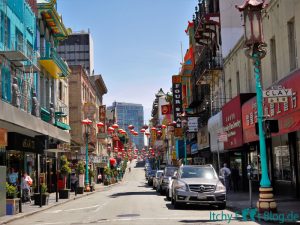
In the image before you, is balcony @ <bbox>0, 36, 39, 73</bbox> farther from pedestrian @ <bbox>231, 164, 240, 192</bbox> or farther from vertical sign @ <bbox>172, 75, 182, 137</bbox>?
vertical sign @ <bbox>172, 75, 182, 137</bbox>

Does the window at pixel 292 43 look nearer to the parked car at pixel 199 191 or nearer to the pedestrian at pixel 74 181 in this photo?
the parked car at pixel 199 191

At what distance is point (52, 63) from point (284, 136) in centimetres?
2127

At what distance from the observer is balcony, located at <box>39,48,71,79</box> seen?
3859 cm

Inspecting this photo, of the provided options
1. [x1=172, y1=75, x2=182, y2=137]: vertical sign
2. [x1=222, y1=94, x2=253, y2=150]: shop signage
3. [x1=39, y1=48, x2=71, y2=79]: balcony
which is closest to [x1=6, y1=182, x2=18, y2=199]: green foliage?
[x1=222, y1=94, x2=253, y2=150]: shop signage

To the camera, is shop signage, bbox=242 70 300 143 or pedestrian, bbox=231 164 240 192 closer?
shop signage, bbox=242 70 300 143

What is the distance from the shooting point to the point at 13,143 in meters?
28.4

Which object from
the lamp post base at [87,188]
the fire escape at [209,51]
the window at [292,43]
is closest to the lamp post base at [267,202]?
the window at [292,43]

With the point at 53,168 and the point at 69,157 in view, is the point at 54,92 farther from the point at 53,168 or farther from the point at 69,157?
the point at 69,157

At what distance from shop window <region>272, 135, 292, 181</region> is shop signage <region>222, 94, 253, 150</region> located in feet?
6.45

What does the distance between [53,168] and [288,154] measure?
83.9 feet

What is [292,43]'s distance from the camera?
20562 mm

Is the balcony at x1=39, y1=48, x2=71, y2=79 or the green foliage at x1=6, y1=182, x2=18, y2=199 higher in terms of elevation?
the balcony at x1=39, y1=48, x2=71, y2=79

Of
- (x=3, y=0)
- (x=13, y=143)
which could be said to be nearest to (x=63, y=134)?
(x=13, y=143)

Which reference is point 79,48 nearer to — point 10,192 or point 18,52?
point 18,52
